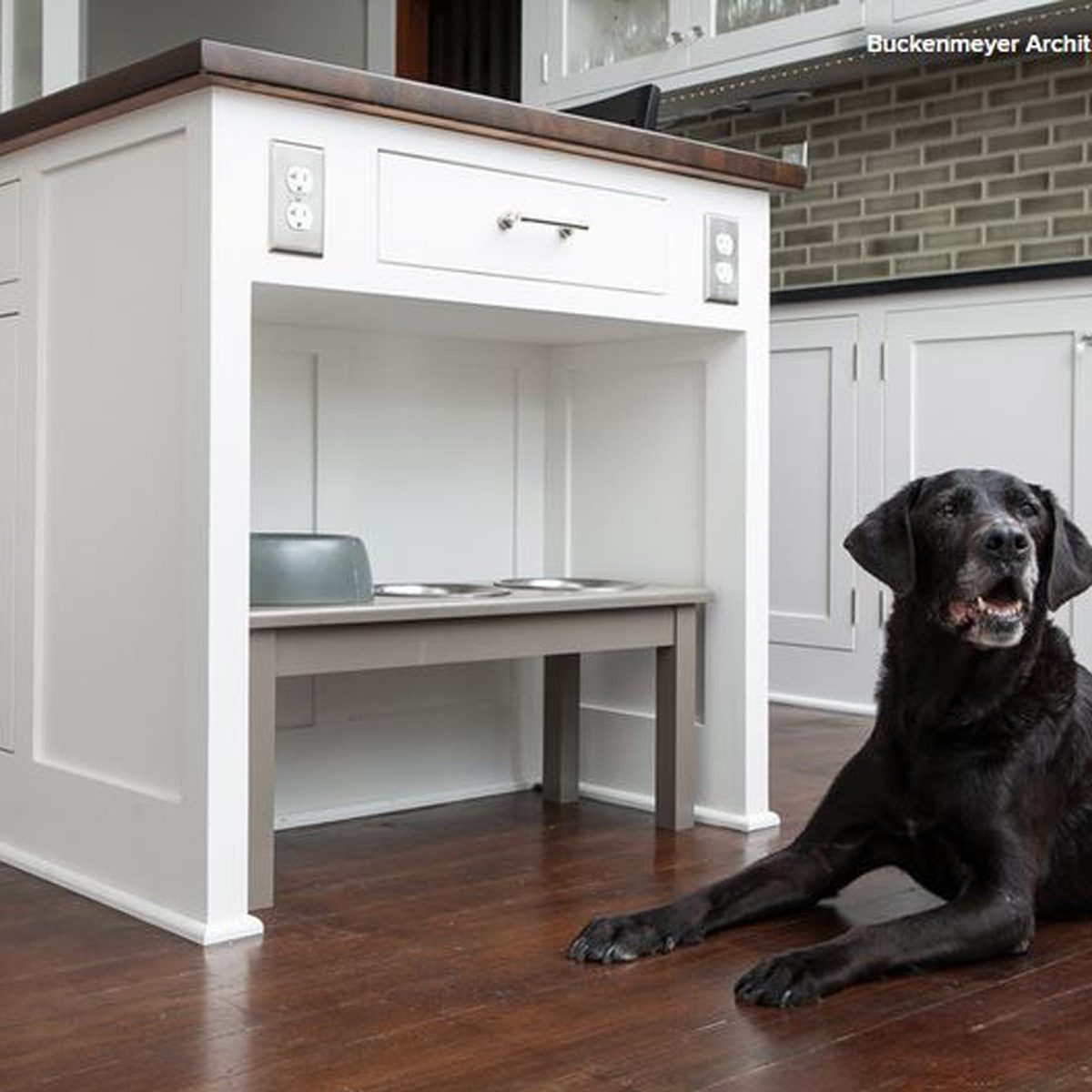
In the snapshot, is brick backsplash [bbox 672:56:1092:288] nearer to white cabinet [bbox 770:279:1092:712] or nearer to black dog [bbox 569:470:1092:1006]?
white cabinet [bbox 770:279:1092:712]

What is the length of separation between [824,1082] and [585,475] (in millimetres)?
1812

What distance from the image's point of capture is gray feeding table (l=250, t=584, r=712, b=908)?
238cm

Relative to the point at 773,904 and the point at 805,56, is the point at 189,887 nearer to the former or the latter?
the point at 773,904

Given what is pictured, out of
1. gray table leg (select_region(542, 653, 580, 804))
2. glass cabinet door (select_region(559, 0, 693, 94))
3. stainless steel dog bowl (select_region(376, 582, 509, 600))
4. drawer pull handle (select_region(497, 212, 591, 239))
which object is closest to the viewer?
drawer pull handle (select_region(497, 212, 591, 239))

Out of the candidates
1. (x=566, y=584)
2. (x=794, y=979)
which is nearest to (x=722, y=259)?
(x=566, y=584)

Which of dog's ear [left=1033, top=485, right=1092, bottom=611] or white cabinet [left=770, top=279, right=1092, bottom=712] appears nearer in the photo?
dog's ear [left=1033, top=485, right=1092, bottom=611]

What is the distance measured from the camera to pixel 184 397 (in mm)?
2301

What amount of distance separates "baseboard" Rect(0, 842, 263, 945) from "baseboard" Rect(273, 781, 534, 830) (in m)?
0.46

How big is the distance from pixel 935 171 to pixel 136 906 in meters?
3.44

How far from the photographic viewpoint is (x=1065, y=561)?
232cm

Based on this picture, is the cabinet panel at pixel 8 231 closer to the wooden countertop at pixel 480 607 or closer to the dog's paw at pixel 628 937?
the wooden countertop at pixel 480 607

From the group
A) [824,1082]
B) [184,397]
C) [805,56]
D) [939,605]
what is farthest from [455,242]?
[805,56]

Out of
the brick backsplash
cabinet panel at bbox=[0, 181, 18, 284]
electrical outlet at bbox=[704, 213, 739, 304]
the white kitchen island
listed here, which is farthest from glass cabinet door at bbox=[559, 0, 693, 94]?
cabinet panel at bbox=[0, 181, 18, 284]

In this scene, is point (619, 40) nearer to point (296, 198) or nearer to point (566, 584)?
point (566, 584)
